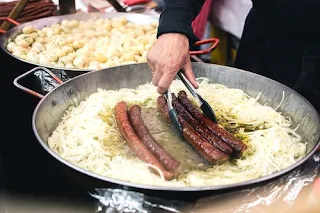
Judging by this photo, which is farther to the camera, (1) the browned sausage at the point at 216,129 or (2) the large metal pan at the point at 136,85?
(2) the large metal pan at the point at 136,85

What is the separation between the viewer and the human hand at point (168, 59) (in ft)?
6.72

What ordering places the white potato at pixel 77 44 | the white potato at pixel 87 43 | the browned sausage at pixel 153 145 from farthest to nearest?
the white potato at pixel 77 44
the white potato at pixel 87 43
the browned sausage at pixel 153 145

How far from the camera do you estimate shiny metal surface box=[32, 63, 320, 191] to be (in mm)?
Answer: 2045

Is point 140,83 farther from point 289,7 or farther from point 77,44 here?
point 289,7

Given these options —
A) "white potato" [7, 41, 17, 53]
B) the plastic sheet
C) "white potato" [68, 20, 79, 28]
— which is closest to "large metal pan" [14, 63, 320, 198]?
the plastic sheet

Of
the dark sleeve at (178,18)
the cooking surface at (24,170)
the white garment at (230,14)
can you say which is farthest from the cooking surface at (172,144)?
the white garment at (230,14)

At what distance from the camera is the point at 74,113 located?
2.27 metres

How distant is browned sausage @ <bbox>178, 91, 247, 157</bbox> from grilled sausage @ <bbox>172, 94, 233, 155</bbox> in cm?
2

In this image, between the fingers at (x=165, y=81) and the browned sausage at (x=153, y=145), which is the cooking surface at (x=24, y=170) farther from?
the fingers at (x=165, y=81)

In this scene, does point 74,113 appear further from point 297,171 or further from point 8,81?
point 297,171

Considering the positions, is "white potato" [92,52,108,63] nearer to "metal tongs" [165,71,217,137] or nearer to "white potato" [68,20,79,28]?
"white potato" [68,20,79,28]

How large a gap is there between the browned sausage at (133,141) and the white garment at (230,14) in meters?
2.55

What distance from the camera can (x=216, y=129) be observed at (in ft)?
6.47

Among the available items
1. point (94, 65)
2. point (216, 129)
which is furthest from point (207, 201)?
point (94, 65)
